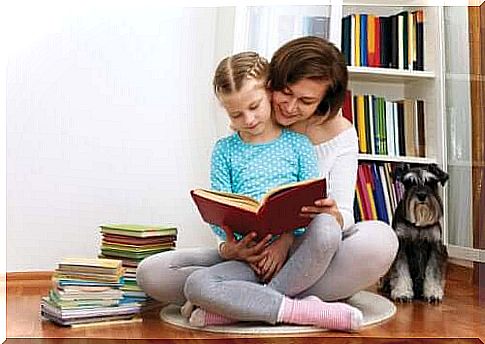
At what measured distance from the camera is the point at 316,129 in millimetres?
1807

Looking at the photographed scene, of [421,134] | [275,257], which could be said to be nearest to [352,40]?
[421,134]

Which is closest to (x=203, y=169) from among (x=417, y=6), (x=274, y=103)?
(x=274, y=103)

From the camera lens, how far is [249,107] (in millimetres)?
1734

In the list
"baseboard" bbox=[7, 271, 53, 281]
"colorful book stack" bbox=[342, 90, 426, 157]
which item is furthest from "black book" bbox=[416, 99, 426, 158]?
"baseboard" bbox=[7, 271, 53, 281]

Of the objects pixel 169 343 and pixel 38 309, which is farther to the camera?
pixel 38 309

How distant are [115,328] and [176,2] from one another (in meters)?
0.66

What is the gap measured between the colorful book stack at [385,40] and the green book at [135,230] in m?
0.53

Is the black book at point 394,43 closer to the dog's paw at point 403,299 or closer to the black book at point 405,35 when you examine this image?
the black book at point 405,35

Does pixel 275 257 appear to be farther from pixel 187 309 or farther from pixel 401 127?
pixel 401 127

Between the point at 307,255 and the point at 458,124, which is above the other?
the point at 458,124

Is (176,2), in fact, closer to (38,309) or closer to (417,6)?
(417,6)

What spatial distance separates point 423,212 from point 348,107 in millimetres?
294

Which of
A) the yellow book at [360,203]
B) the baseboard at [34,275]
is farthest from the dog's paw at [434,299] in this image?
the baseboard at [34,275]

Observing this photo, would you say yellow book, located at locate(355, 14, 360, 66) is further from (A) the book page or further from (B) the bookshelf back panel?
(A) the book page
